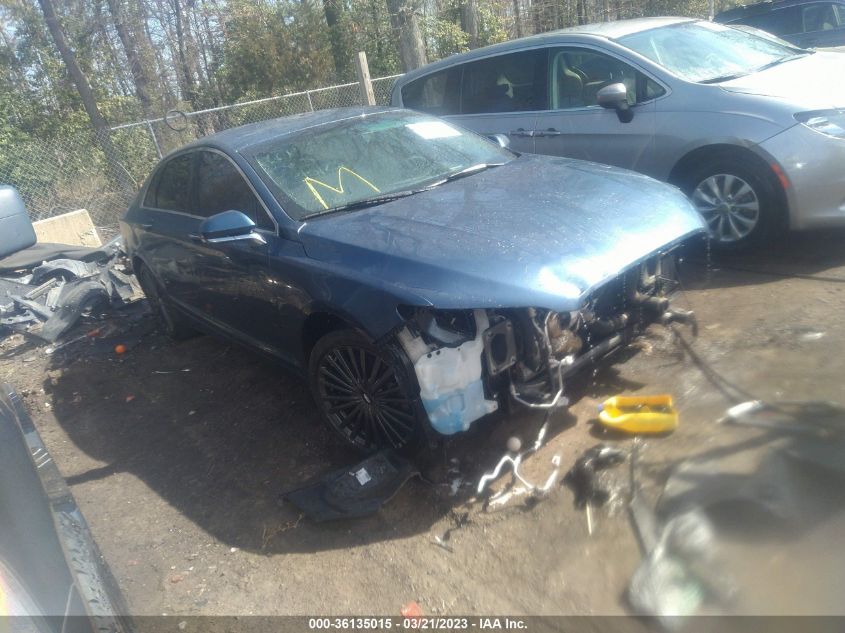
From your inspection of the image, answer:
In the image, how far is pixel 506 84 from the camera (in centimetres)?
646

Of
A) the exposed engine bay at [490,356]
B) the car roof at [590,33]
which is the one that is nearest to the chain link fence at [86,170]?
the car roof at [590,33]

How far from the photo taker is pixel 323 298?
3.46m

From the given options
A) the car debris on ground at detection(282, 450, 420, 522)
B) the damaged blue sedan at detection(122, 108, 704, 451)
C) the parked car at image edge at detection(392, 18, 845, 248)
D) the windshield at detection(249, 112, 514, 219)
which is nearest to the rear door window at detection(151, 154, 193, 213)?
the damaged blue sedan at detection(122, 108, 704, 451)

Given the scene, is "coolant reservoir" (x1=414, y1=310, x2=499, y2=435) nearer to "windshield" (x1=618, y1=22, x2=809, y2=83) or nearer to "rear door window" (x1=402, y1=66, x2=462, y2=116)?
"windshield" (x1=618, y1=22, x2=809, y2=83)

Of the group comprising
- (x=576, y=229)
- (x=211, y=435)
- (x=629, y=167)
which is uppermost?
(x=576, y=229)

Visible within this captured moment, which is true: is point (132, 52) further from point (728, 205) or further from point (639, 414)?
point (639, 414)

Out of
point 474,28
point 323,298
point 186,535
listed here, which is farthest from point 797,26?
point 186,535

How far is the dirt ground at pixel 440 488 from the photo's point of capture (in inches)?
105

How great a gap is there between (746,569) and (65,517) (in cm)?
231

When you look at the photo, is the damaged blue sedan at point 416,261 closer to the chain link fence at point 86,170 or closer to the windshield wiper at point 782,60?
the windshield wiper at point 782,60

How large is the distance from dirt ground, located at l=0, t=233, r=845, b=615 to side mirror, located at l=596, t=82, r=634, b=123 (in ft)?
4.21

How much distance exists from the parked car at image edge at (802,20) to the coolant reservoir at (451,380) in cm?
1096

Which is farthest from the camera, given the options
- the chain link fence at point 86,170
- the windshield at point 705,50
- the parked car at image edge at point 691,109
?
the chain link fence at point 86,170

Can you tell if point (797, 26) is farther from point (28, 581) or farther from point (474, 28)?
point (28, 581)
